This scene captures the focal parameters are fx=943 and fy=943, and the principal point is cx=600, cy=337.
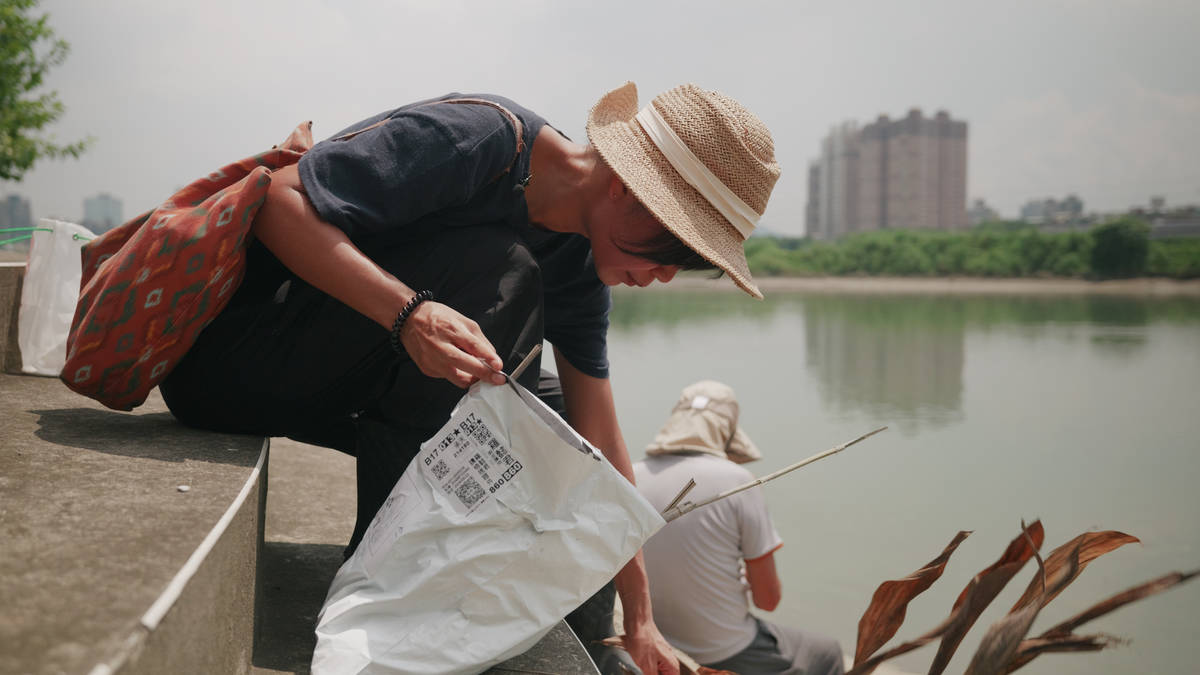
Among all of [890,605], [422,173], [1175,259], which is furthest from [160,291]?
[1175,259]

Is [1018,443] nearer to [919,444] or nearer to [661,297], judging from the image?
[919,444]

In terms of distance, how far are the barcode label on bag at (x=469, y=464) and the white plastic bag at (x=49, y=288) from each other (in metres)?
1.49

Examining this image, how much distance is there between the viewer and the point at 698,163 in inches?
58.5

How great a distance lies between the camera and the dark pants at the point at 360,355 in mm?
1402

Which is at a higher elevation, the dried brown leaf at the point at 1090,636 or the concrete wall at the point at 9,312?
the concrete wall at the point at 9,312

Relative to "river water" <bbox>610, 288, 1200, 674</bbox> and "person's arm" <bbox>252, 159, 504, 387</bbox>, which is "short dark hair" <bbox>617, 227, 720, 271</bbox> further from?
"river water" <bbox>610, 288, 1200, 674</bbox>

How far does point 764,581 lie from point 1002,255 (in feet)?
124

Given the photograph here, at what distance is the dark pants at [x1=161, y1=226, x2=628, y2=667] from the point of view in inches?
55.2

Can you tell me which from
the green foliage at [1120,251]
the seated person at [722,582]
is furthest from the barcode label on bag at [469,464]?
the green foliage at [1120,251]

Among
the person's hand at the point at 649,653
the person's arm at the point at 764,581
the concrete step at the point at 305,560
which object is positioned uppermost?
the concrete step at the point at 305,560

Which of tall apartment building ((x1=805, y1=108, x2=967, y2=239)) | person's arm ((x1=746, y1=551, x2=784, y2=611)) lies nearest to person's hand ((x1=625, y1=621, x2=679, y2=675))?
person's arm ((x1=746, y1=551, x2=784, y2=611))

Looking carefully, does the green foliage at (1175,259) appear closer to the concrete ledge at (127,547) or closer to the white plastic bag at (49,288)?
the white plastic bag at (49,288)

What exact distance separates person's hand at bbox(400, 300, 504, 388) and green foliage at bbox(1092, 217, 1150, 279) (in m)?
38.5

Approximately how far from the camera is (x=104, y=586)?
80 centimetres
